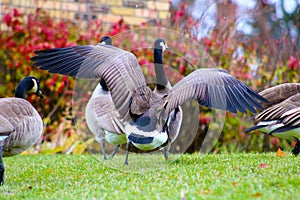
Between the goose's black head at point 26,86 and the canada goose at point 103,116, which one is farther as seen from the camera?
the goose's black head at point 26,86

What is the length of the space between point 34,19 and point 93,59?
22.8ft

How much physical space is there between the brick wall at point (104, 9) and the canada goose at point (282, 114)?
6333mm

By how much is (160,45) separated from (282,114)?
1859 millimetres

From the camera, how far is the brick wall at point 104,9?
45.9 ft

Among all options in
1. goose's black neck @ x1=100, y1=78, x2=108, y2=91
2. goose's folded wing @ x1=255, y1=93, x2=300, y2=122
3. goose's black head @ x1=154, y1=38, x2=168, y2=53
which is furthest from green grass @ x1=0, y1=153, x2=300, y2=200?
goose's black head @ x1=154, y1=38, x2=168, y2=53

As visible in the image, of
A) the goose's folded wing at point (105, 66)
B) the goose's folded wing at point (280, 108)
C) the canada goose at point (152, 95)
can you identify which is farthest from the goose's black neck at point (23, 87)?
the goose's folded wing at point (280, 108)

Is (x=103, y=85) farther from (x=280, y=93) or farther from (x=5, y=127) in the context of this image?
(x=280, y=93)

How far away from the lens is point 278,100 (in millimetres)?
7977

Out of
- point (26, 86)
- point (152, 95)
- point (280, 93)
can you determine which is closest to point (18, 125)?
point (26, 86)

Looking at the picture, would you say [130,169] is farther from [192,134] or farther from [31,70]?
[31,70]

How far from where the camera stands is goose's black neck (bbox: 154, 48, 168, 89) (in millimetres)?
6495

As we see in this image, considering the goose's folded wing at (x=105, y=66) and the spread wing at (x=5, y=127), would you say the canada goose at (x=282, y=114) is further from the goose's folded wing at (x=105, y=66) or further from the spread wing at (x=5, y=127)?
the spread wing at (x=5, y=127)

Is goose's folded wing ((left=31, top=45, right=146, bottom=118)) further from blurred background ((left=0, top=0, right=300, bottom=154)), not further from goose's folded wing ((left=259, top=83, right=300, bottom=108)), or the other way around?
blurred background ((left=0, top=0, right=300, bottom=154))

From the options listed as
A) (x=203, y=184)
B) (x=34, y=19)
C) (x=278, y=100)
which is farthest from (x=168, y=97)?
(x=34, y=19)
